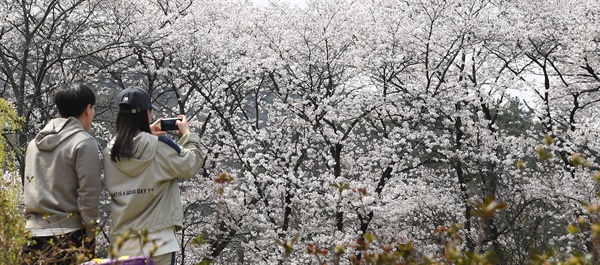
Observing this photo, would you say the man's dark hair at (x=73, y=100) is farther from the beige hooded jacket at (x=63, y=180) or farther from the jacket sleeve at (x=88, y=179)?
the jacket sleeve at (x=88, y=179)

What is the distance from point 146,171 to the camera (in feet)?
9.16

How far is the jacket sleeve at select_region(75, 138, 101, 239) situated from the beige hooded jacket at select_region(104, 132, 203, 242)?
0.21 feet

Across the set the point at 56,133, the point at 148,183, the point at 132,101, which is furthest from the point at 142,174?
the point at 56,133

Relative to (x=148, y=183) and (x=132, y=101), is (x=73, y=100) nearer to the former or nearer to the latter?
(x=132, y=101)

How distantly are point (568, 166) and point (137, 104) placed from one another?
9170mm

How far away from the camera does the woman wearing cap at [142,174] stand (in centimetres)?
277

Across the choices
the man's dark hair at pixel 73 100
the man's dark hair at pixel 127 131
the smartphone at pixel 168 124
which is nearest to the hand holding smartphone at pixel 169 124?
the smartphone at pixel 168 124

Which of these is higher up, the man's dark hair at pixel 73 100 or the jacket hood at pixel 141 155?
the man's dark hair at pixel 73 100

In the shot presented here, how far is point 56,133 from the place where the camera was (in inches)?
113

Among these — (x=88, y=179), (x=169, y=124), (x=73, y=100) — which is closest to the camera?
(x=88, y=179)

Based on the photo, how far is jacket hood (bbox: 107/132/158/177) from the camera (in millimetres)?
2773

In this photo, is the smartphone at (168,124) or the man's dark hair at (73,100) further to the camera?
the smartphone at (168,124)

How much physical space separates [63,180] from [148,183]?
1.27ft

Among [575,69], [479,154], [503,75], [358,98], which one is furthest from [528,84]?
[358,98]
